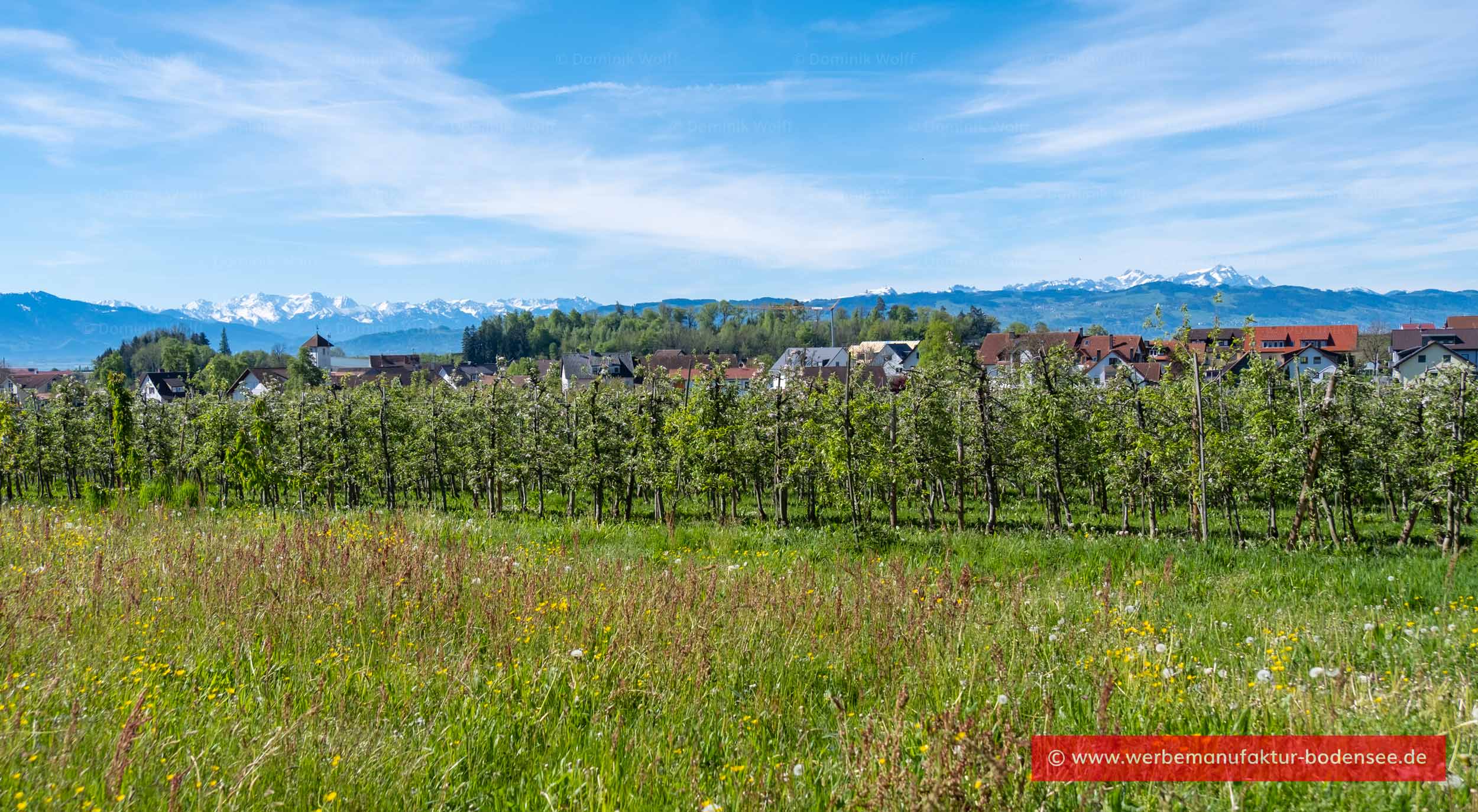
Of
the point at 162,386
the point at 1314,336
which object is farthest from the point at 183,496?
the point at 1314,336

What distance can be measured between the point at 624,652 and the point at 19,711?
3638 millimetres

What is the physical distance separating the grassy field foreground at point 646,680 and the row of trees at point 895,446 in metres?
6.13

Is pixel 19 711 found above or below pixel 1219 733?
above

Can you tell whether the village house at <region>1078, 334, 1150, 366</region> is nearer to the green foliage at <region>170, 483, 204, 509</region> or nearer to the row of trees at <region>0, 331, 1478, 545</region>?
the row of trees at <region>0, 331, 1478, 545</region>

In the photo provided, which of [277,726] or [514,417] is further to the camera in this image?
[514,417]

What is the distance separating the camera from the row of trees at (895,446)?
18.7m

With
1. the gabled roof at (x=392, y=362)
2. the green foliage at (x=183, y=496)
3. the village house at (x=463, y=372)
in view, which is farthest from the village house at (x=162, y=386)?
the green foliage at (x=183, y=496)

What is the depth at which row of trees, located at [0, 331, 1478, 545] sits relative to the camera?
61.4ft

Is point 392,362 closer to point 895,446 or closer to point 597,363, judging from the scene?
point 597,363

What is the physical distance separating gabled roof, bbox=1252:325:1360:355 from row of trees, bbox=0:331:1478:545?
380 ft

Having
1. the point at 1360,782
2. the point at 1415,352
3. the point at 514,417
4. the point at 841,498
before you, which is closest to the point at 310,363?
the point at 514,417

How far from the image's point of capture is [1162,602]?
8.87 metres

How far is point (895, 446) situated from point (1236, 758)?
17.6 meters

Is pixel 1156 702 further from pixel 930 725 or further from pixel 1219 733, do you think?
pixel 930 725
